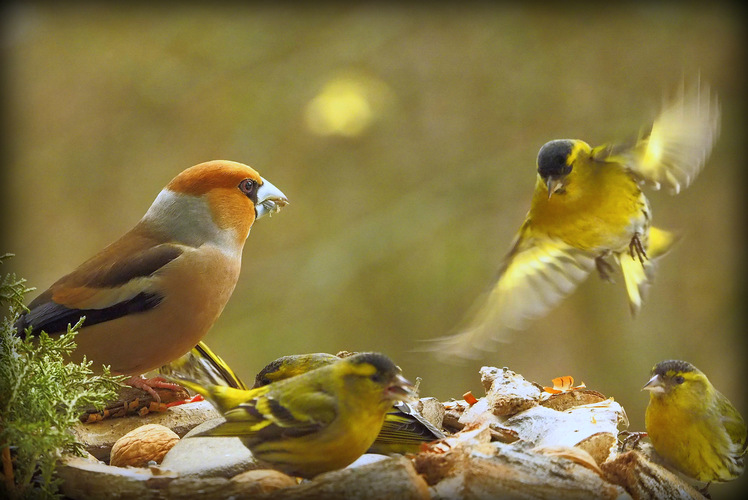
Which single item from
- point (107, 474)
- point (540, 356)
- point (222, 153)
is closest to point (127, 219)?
point (222, 153)

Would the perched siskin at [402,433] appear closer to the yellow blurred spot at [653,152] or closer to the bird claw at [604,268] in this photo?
the bird claw at [604,268]

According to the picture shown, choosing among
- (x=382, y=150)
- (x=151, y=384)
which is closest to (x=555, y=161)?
(x=151, y=384)

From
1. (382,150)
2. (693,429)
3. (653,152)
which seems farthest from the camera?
(382,150)

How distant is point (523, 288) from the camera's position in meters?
2.49

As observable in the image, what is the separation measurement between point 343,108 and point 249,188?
2476 millimetres

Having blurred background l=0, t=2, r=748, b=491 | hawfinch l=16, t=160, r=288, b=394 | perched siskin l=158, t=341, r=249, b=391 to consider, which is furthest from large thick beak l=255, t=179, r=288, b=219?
blurred background l=0, t=2, r=748, b=491

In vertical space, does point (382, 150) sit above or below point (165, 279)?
above

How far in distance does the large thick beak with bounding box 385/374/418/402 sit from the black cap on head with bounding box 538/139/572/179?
0.81 metres

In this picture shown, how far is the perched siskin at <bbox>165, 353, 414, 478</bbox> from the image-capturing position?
1589 mm

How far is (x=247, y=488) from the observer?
153 centimetres

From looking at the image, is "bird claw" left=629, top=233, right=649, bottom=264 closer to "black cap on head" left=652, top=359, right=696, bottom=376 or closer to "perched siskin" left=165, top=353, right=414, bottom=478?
"black cap on head" left=652, top=359, right=696, bottom=376

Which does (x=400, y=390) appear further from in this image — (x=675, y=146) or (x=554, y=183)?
(x=675, y=146)

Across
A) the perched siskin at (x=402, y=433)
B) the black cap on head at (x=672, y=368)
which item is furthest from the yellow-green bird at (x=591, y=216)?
the perched siskin at (x=402, y=433)

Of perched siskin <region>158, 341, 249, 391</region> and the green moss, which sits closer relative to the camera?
the green moss
